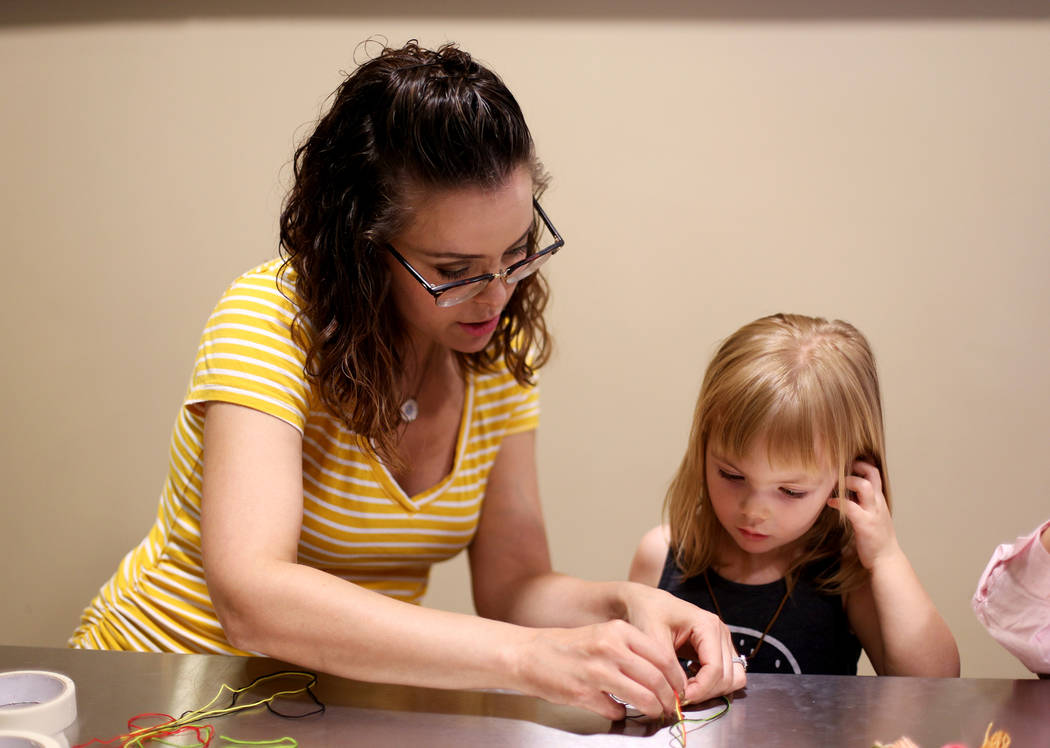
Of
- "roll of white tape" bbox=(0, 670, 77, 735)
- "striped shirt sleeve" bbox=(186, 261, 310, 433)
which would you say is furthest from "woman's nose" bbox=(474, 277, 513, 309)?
"roll of white tape" bbox=(0, 670, 77, 735)

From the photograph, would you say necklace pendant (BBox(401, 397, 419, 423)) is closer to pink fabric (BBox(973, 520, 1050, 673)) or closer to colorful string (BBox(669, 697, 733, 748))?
colorful string (BBox(669, 697, 733, 748))

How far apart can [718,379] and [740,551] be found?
0.26 m

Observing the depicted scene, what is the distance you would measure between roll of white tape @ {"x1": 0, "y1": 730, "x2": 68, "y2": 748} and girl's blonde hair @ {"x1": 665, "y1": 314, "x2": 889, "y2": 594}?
32.7 inches

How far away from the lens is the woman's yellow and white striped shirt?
3.64 feet

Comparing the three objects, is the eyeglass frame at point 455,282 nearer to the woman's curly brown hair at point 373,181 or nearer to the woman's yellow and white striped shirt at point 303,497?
the woman's curly brown hair at point 373,181

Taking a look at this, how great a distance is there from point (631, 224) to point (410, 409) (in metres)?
0.89

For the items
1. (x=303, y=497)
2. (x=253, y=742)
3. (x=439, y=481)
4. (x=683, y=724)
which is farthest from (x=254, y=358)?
(x=683, y=724)

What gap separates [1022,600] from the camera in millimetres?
1075

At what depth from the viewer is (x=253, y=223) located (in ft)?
6.89

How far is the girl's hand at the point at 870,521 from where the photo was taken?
48.3 inches

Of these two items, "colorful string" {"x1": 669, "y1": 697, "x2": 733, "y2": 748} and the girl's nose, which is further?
the girl's nose

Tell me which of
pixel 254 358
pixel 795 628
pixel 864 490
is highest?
pixel 254 358

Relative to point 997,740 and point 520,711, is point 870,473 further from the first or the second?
point 520,711

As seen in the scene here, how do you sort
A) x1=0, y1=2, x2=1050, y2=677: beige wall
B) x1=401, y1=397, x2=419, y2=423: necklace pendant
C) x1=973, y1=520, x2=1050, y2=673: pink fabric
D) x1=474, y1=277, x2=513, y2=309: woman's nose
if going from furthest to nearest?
1. x1=0, y1=2, x2=1050, y2=677: beige wall
2. x1=401, y1=397, x2=419, y2=423: necklace pendant
3. x1=474, y1=277, x2=513, y2=309: woman's nose
4. x1=973, y1=520, x2=1050, y2=673: pink fabric
